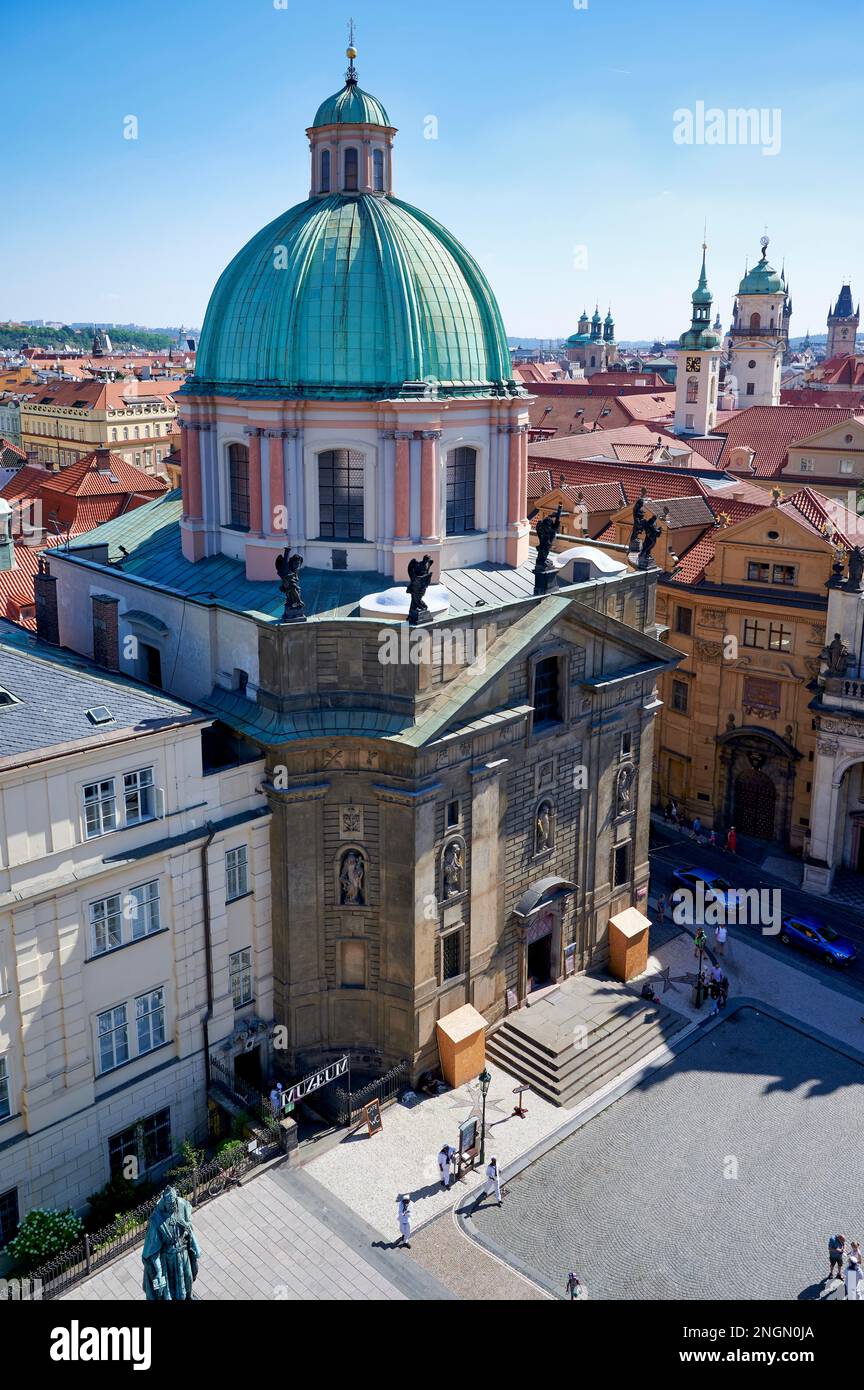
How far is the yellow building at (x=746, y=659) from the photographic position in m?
57.9

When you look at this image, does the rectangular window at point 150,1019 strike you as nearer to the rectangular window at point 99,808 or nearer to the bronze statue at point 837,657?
the rectangular window at point 99,808

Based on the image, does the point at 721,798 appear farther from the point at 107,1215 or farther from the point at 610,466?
the point at 107,1215

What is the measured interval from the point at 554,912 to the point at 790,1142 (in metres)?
11.7

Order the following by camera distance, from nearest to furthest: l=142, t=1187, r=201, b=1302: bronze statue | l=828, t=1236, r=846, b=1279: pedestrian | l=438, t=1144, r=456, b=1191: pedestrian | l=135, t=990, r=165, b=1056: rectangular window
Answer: l=142, t=1187, r=201, b=1302: bronze statue
l=828, t=1236, r=846, b=1279: pedestrian
l=135, t=990, r=165, b=1056: rectangular window
l=438, t=1144, r=456, b=1191: pedestrian

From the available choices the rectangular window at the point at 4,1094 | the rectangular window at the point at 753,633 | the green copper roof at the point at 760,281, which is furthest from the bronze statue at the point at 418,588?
the green copper roof at the point at 760,281

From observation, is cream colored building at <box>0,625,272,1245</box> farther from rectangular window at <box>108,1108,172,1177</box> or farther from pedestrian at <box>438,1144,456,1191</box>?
pedestrian at <box>438,1144,456,1191</box>

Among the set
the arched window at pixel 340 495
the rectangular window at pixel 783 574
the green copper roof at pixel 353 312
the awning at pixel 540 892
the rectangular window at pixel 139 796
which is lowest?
the awning at pixel 540 892

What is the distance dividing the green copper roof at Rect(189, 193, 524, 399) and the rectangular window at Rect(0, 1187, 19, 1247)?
2739 cm

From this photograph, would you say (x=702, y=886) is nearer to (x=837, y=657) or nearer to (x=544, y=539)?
(x=837, y=657)

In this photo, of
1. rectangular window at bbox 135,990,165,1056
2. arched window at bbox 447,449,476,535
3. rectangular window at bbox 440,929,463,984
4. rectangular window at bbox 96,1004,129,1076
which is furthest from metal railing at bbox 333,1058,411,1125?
arched window at bbox 447,449,476,535

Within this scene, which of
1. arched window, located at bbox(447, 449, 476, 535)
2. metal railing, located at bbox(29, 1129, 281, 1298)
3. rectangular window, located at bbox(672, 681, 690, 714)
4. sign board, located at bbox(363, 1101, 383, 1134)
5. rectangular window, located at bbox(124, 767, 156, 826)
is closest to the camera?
metal railing, located at bbox(29, 1129, 281, 1298)

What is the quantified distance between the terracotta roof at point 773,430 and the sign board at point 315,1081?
7183cm

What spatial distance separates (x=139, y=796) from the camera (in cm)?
3484

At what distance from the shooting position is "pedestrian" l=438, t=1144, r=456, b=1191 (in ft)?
119
